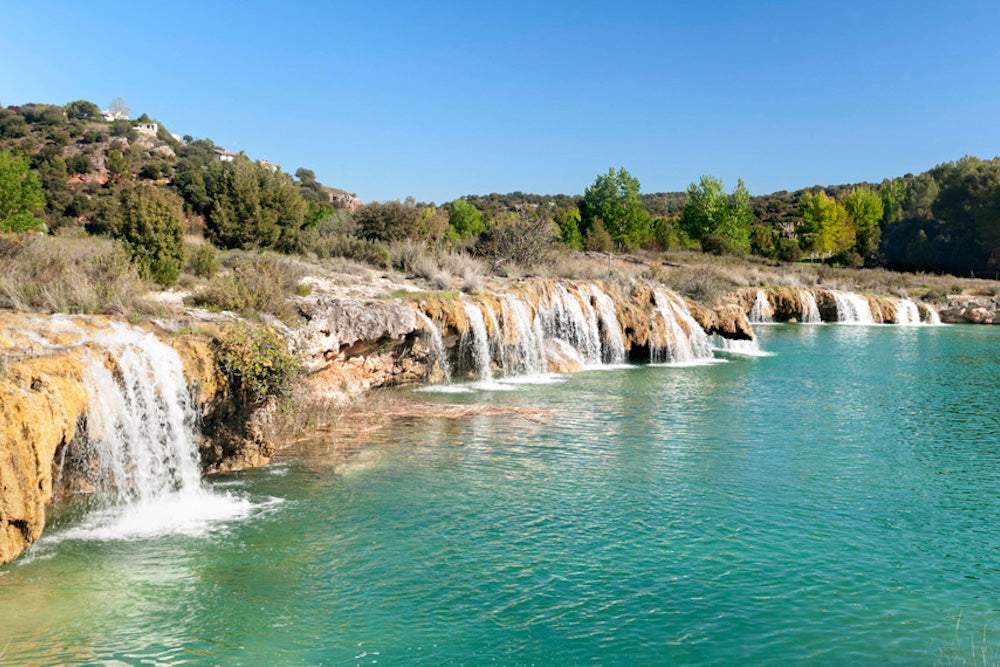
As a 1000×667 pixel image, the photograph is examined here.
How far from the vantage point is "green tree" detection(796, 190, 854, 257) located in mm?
74000

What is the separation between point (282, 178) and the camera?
27.6m

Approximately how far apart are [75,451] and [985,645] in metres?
9.90

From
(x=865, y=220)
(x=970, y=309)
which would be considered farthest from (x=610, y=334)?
(x=865, y=220)

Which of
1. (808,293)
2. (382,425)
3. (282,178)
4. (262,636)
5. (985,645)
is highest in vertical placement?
(282,178)

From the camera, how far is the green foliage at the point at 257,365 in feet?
35.2

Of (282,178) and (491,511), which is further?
(282,178)

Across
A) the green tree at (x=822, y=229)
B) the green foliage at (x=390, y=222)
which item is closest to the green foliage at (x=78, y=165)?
the green foliage at (x=390, y=222)

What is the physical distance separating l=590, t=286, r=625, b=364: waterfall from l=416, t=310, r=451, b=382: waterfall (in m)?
7.38

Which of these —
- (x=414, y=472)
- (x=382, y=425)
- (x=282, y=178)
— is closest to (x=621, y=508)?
(x=414, y=472)

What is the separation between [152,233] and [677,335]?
17.6m

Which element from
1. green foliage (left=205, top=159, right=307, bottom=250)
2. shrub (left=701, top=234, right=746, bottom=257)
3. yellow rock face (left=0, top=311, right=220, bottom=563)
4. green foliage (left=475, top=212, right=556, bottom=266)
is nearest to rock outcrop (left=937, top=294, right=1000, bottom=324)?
shrub (left=701, top=234, right=746, bottom=257)

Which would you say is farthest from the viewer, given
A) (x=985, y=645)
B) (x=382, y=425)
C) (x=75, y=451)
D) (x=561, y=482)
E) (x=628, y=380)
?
(x=628, y=380)

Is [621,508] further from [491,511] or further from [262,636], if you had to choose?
[262,636]

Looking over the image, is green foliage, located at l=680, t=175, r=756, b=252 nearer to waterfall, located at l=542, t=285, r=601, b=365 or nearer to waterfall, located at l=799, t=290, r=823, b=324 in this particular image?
waterfall, located at l=799, t=290, r=823, b=324
